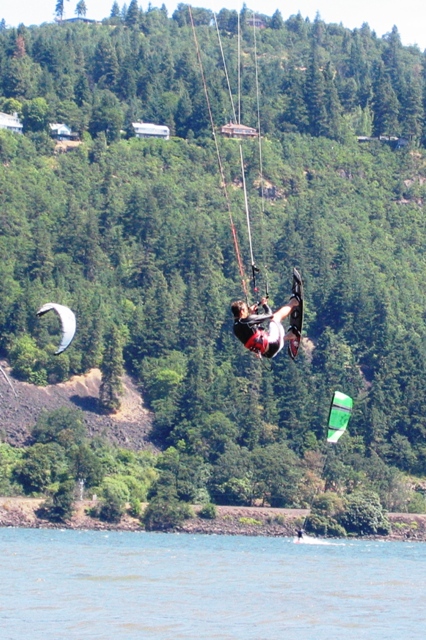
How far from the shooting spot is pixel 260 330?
24.9 m

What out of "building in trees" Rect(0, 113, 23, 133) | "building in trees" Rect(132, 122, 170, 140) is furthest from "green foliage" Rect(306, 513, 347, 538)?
"building in trees" Rect(132, 122, 170, 140)

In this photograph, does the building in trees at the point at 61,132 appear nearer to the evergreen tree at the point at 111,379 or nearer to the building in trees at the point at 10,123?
the building in trees at the point at 10,123

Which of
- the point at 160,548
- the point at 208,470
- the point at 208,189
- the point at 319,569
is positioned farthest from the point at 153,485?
the point at 208,189

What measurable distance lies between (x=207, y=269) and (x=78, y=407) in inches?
1221

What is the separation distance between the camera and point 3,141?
158 m

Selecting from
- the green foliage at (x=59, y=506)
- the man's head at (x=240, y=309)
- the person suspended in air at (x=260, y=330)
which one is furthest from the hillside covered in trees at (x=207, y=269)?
the man's head at (x=240, y=309)

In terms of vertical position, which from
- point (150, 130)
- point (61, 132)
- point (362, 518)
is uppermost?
point (150, 130)

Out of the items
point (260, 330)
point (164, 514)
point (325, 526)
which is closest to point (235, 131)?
point (325, 526)

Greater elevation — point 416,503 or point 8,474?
point 416,503

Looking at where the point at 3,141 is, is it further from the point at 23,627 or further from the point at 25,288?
the point at 23,627

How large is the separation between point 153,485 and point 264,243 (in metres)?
53.5

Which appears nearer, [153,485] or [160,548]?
[160,548]

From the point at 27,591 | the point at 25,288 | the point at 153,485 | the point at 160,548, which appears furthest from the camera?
the point at 25,288

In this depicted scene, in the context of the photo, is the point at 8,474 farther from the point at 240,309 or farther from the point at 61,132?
the point at 61,132
